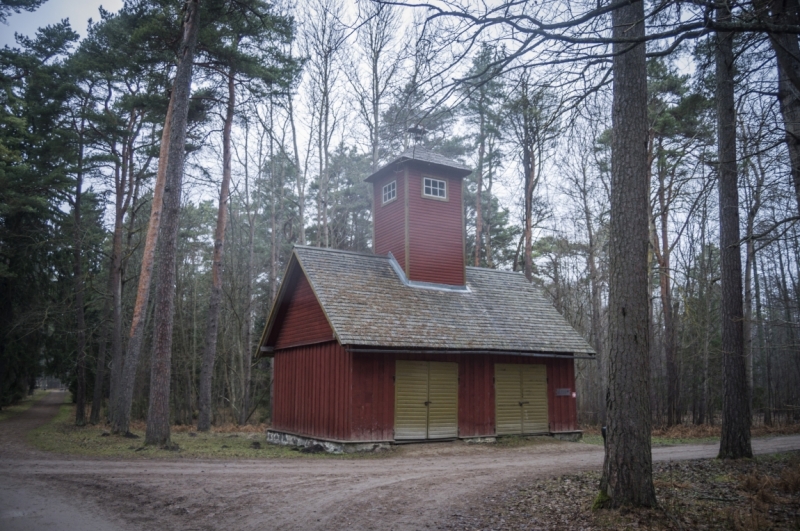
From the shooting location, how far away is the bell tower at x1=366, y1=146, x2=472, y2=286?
61.9 feet

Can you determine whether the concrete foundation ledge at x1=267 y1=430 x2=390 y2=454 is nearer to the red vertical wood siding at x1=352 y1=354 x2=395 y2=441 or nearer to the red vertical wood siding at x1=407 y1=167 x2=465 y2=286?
the red vertical wood siding at x1=352 y1=354 x2=395 y2=441

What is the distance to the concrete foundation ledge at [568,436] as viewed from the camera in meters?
18.5

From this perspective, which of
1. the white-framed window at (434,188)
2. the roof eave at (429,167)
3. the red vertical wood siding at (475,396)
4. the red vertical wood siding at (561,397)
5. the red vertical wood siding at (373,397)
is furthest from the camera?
the white-framed window at (434,188)

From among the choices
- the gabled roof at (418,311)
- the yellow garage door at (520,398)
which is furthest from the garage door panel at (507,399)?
the gabled roof at (418,311)

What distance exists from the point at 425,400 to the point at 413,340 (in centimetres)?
192

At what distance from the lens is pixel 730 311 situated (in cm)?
1109

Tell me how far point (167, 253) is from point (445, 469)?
8.32 m

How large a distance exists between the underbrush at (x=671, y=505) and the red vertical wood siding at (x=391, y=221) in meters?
→ 10.6

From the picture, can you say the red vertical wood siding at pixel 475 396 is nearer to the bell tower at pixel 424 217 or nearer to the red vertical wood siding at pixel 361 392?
the red vertical wood siding at pixel 361 392

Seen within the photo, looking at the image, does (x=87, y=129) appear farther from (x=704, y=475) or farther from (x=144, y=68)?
(x=704, y=475)

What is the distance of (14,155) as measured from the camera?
19547 millimetres

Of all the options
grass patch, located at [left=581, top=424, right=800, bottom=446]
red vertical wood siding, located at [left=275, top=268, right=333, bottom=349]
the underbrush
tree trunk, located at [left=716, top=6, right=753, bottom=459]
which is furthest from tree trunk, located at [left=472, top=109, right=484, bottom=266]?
the underbrush

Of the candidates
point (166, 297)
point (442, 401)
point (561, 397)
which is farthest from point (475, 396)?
point (166, 297)

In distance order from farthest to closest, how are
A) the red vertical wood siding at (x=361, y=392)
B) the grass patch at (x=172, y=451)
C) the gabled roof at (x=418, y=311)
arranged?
the gabled roof at (x=418, y=311), the red vertical wood siding at (x=361, y=392), the grass patch at (x=172, y=451)
